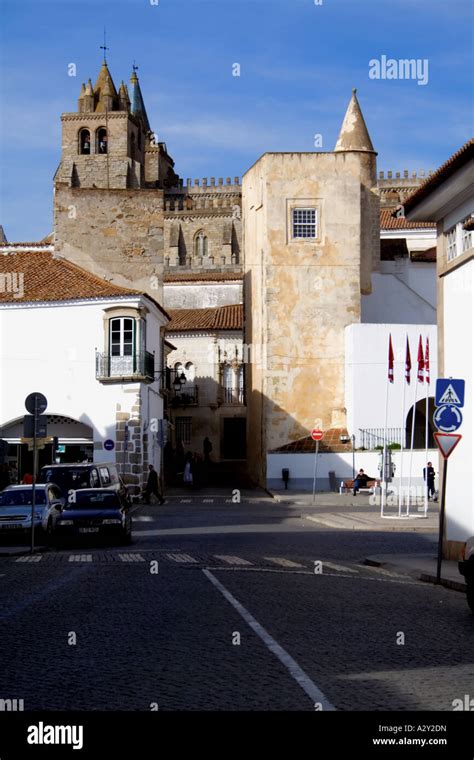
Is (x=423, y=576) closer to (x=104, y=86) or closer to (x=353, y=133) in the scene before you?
(x=353, y=133)

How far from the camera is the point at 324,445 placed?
56.3 meters

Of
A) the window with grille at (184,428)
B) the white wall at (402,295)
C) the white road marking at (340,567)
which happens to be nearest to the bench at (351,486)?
the white wall at (402,295)

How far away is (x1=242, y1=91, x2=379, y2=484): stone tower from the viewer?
5875cm

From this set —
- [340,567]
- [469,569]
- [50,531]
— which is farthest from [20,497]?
[469,569]

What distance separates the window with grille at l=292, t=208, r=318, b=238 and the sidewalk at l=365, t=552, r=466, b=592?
35.9 meters

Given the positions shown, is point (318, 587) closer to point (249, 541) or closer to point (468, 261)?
point (468, 261)

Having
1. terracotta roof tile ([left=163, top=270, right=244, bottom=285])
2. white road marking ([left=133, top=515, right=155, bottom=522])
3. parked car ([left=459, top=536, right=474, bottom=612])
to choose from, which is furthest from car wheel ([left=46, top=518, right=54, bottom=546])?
terracotta roof tile ([left=163, top=270, right=244, bottom=285])

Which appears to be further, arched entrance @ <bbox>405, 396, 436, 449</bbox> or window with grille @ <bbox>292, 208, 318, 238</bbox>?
A: arched entrance @ <bbox>405, 396, 436, 449</bbox>

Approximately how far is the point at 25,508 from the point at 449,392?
12708mm

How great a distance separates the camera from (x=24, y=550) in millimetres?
26719

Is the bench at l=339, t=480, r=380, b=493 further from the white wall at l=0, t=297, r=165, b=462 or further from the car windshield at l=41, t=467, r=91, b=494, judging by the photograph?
the car windshield at l=41, t=467, r=91, b=494

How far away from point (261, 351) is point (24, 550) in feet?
112

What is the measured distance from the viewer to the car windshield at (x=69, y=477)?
112ft

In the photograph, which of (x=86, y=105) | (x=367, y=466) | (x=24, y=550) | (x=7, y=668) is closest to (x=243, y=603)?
(x=7, y=668)
